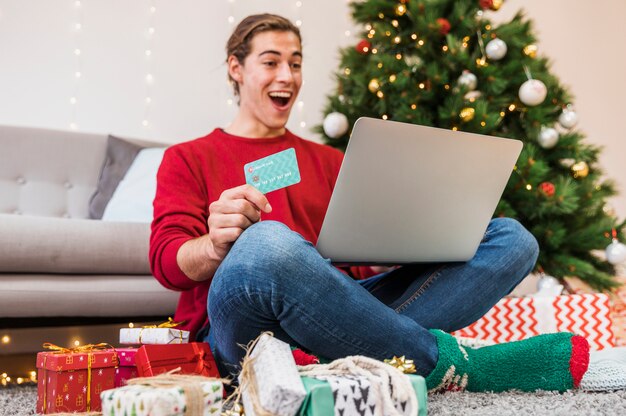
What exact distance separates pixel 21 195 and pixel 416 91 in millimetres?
1405

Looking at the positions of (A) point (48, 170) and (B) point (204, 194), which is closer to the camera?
(B) point (204, 194)

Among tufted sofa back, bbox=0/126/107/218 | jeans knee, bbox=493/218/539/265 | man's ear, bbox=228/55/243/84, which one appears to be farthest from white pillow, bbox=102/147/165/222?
jeans knee, bbox=493/218/539/265

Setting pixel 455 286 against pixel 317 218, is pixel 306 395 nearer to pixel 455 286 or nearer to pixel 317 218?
pixel 455 286

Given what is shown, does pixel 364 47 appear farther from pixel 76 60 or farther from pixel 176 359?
pixel 176 359

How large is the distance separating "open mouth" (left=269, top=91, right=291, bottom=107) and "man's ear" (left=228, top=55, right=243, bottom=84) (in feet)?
0.38

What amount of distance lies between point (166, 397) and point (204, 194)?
62cm

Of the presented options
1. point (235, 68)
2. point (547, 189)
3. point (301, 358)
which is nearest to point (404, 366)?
point (301, 358)

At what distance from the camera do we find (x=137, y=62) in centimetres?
246

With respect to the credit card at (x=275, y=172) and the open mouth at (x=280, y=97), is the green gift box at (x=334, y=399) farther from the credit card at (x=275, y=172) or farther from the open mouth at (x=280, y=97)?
the open mouth at (x=280, y=97)

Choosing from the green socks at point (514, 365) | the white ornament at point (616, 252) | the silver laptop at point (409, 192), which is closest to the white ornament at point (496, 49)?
the white ornament at point (616, 252)

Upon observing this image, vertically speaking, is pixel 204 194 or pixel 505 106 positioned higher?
pixel 505 106

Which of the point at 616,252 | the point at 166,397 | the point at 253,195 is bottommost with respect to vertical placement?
the point at 616,252

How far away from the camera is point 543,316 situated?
69.1 inches

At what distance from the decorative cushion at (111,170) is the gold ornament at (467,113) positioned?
1.14 metres
